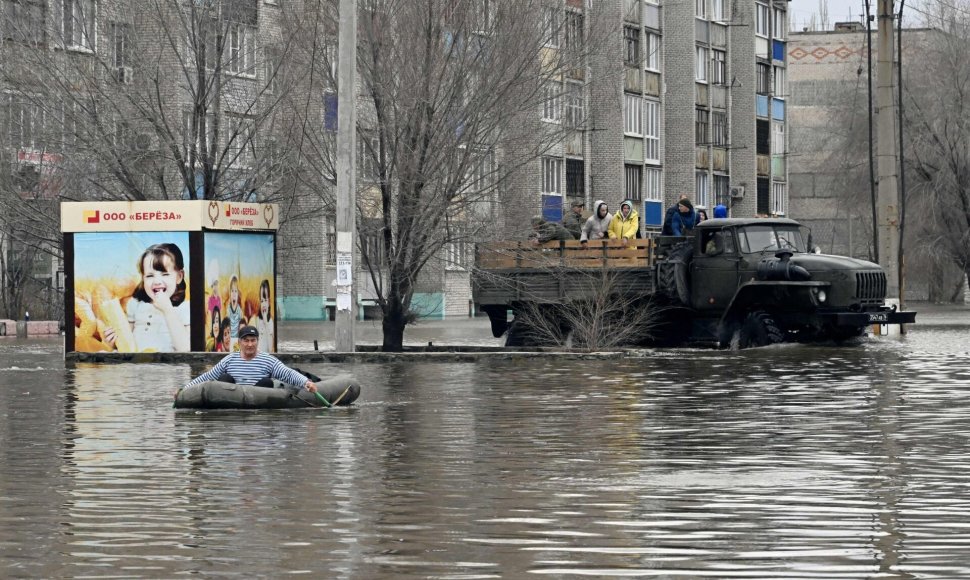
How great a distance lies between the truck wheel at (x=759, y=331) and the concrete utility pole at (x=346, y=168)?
6.92 metres

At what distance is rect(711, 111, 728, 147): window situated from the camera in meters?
93.2

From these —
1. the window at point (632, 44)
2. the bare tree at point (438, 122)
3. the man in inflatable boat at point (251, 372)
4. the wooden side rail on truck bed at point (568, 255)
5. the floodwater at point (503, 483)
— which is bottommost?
the floodwater at point (503, 483)

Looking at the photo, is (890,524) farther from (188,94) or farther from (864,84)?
(864,84)

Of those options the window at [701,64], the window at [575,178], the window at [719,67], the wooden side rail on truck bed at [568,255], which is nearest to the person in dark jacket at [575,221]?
the wooden side rail on truck bed at [568,255]

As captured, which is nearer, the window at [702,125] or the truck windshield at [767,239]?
the truck windshield at [767,239]

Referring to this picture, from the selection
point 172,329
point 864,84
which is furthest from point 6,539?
point 864,84

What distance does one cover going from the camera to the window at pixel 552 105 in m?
35.0

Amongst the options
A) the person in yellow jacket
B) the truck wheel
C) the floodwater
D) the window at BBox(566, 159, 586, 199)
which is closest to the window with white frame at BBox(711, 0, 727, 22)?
the window at BBox(566, 159, 586, 199)

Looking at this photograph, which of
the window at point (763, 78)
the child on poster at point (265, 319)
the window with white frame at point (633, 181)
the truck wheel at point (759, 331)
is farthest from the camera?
the window at point (763, 78)

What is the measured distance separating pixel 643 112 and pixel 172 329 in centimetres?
5509

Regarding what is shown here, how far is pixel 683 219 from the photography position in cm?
3581

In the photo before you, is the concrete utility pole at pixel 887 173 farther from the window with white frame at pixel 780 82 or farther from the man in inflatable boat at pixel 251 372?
the window with white frame at pixel 780 82

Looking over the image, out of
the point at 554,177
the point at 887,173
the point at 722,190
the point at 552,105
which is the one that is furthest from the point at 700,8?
the point at 552,105

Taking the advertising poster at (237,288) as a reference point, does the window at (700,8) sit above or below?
above
